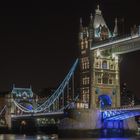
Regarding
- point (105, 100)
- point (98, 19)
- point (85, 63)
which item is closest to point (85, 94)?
point (105, 100)

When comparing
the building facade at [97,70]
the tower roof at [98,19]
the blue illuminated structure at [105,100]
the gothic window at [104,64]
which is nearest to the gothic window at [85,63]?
the building facade at [97,70]

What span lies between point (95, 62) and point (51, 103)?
18028 millimetres

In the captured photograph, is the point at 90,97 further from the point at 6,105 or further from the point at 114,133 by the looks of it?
the point at 6,105

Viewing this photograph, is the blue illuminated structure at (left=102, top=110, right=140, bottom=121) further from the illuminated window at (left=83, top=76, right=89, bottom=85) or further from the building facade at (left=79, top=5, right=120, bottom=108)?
the illuminated window at (left=83, top=76, right=89, bottom=85)

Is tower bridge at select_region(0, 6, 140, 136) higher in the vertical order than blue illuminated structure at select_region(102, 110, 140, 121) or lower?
higher

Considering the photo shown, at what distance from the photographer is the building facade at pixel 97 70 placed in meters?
93.6

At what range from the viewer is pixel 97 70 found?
94.2 metres

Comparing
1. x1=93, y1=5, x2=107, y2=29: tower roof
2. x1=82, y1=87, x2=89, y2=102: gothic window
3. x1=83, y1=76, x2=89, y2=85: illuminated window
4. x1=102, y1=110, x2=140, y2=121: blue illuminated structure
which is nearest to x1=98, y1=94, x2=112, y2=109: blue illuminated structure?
x1=82, y1=87, x2=89, y2=102: gothic window

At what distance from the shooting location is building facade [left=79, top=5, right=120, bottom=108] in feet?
307

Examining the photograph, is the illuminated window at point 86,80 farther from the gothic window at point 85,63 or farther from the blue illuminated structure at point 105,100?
the blue illuminated structure at point 105,100

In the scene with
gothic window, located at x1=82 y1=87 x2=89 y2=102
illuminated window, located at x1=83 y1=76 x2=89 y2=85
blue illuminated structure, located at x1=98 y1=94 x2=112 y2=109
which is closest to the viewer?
gothic window, located at x1=82 y1=87 x2=89 y2=102

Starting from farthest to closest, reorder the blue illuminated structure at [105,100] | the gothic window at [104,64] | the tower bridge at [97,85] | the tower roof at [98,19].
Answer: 1. the tower roof at [98,19]
2. the blue illuminated structure at [105,100]
3. the gothic window at [104,64]
4. the tower bridge at [97,85]

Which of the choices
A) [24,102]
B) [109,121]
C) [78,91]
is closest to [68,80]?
[78,91]

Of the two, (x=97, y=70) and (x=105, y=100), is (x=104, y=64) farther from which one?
(x=105, y=100)
